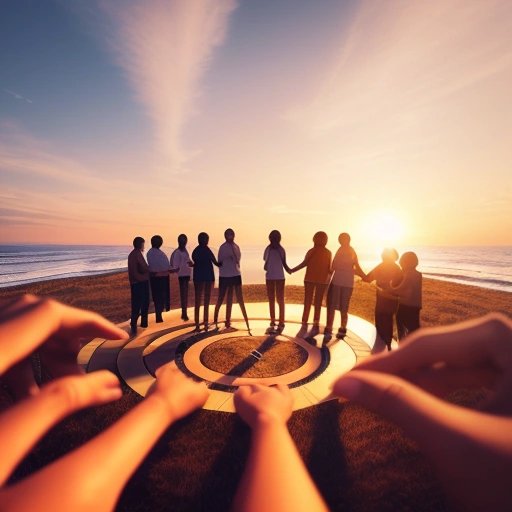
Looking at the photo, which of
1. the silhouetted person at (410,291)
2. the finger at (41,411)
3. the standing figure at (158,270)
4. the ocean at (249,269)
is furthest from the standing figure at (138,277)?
the ocean at (249,269)

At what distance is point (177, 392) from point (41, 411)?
0.38 metres

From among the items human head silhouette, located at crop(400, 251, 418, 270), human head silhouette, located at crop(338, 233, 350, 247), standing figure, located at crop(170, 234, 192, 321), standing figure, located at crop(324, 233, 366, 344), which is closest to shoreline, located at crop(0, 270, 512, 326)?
standing figure, located at crop(324, 233, 366, 344)

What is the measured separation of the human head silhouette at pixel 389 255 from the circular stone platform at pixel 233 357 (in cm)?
220

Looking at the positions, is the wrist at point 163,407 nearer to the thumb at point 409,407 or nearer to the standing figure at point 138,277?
the thumb at point 409,407

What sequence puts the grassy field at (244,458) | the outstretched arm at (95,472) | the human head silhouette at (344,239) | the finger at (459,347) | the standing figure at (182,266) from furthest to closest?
the standing figure at (182,266)
the human head silhouette at (344,239)
the grassy field at (244,458)
the finger at (459,347)
the outstretched arm at (95,472)

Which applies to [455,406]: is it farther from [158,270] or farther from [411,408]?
[158,270]

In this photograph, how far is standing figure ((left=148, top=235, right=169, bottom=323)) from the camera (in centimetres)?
810

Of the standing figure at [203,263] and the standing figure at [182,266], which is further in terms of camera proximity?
the standing figure at [182,266]

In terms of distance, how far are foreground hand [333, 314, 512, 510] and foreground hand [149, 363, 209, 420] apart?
0.50 metres

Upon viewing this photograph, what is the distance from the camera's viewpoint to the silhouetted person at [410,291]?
5934 mm

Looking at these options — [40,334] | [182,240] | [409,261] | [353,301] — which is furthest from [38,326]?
[353,301]

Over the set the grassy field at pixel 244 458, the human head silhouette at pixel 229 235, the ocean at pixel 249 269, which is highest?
the human head silhouette at pixel 229 235

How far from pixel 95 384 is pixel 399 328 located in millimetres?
6840

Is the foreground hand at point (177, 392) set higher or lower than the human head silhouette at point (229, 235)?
lower
